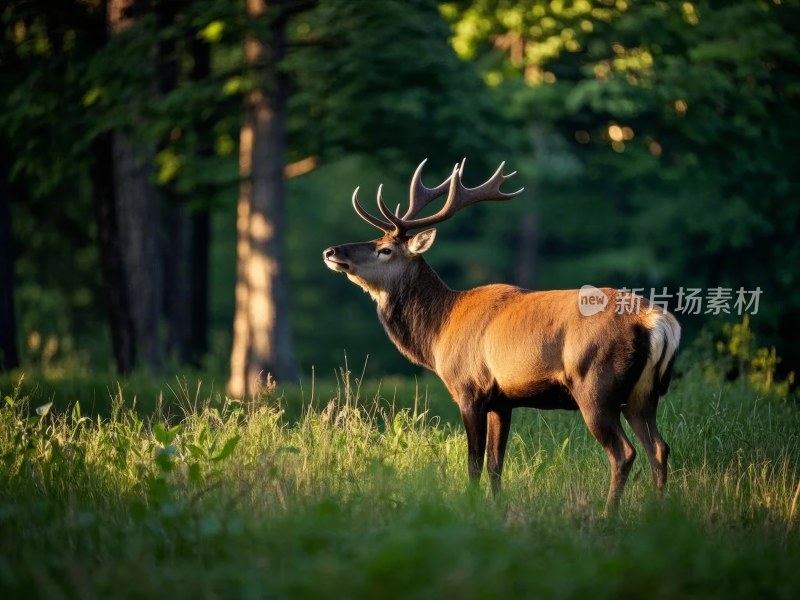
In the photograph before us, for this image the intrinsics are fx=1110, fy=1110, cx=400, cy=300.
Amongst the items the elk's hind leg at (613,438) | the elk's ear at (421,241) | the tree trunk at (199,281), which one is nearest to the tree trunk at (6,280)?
the tree trunk at (199,281)

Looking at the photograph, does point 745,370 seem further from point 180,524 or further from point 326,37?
point 180,524

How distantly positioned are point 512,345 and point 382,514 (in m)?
1.98

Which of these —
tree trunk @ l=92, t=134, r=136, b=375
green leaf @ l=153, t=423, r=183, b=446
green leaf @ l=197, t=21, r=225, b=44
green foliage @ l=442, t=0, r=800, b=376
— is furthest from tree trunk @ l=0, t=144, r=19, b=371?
green leaf @ l=153, t=423, r=183, b=446

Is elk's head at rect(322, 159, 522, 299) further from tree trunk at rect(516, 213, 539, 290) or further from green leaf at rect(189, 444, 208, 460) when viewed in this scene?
tree trunk at rect(516, 213, 539, 290)

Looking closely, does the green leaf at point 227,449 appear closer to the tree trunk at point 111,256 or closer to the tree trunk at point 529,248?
the tree trunk at point 111,256

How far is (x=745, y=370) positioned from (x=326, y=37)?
6.35 meters

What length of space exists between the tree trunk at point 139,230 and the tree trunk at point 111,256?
0.14 meters

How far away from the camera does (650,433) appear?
7516 millimetres

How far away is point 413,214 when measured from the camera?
9.08 m

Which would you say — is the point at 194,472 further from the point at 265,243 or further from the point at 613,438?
the point at 265,243

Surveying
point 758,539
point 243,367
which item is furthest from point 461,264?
point 758,539

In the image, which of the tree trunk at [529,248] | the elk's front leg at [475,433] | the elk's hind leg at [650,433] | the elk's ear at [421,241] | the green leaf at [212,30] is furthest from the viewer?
the tree trunk at [529,248]

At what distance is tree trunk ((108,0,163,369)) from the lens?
47.4 ft

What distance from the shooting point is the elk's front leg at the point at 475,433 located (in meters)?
7.79
